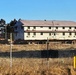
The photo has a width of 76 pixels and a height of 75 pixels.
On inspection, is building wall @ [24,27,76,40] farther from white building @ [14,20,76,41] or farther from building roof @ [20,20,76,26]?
building roof @ [20,20,76,26]

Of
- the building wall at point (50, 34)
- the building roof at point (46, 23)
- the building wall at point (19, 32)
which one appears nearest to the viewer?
the building wall at point (50, 34)

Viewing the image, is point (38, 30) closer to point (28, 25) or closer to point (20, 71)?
point (28, 25)

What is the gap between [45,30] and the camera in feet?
242

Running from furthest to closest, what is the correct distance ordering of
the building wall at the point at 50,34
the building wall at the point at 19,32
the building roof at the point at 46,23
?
the building wall at the point at 19,32 < the building roof at the point at 46,23 < the building wall at the point at 50,34

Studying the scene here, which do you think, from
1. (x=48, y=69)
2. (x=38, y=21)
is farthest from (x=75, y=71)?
(x=38, y=21)

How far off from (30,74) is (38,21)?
210 ft

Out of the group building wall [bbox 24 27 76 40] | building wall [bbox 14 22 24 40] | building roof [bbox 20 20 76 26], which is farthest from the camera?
building wall [bbox 14 22 24 40]

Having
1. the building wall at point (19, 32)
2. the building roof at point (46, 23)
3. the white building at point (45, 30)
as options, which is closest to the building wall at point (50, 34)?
the white building at point (45, 30)

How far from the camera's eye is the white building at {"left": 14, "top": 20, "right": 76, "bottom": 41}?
7231 cm

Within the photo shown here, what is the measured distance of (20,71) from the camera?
1326 cm

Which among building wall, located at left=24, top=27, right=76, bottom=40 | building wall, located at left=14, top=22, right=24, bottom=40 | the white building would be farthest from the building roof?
building wall, located at left=14, top=22, right=24, bottom=40

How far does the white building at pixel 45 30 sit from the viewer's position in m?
72.3

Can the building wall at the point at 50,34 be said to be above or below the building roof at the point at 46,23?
below

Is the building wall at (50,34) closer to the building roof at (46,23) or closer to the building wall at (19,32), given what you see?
the building roof at (46,23)
